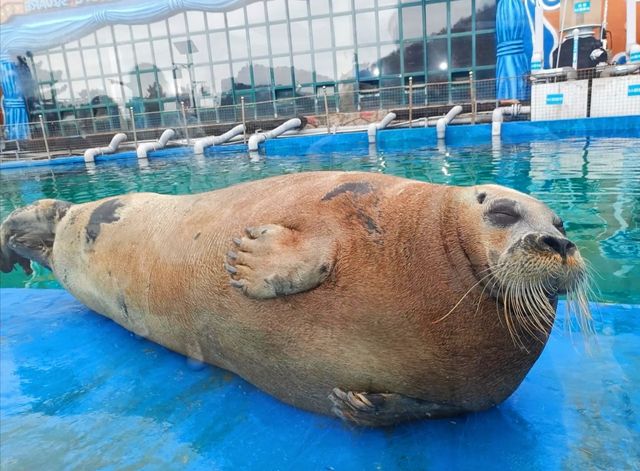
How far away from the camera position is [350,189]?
2484 millimetres

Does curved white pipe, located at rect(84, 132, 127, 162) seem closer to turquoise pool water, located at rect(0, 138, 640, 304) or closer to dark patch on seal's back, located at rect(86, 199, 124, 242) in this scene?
turquoise pool water, located at rect(0, 138, 640, 304)

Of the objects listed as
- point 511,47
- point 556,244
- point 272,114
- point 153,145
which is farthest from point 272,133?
point 556,244

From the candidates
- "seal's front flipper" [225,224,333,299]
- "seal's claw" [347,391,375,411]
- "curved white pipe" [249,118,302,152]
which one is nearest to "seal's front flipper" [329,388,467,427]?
"seal's claw" [347,391,375,411]

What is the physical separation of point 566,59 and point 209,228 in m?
18.0

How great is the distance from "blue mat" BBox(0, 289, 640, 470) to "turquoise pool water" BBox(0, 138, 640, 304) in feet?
3.99

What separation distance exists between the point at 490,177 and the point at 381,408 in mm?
7653

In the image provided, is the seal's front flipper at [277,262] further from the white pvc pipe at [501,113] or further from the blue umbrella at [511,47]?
the blue umbrella at [511,47]

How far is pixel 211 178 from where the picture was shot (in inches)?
484

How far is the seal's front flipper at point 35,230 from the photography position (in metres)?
4.07

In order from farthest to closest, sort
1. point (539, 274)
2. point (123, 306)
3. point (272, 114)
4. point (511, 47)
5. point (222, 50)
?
point (222, 50) → point (272, 114) → point (511, 47) → point (123, 306) → point (539, 274)

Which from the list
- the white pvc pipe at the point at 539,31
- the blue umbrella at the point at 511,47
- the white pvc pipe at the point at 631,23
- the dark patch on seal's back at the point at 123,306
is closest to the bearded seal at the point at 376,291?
the dark patch on seal's back at the point at 123,306

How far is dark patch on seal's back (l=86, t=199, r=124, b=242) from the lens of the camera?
12.0 ft

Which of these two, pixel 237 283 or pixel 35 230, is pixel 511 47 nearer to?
pixel 35 230

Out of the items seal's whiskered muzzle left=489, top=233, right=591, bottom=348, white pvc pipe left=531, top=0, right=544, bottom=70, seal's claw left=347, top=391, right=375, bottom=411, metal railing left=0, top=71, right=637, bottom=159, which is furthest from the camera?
metal railing left=0, top=71, right=637, bottom=159
